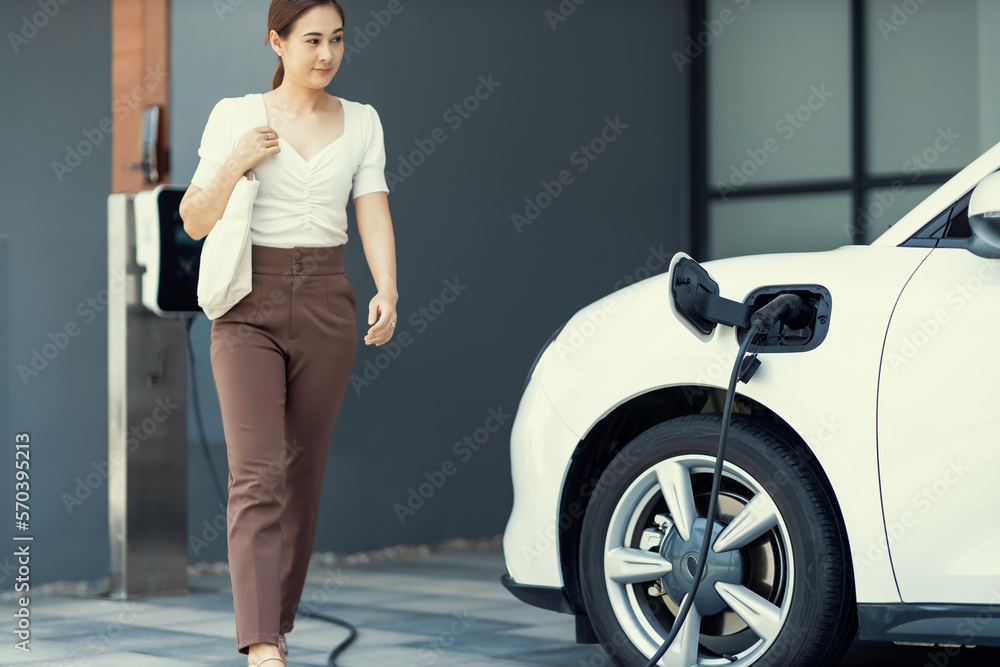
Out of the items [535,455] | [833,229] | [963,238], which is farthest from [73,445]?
[833,229]

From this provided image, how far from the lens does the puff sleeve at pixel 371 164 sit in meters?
3.74

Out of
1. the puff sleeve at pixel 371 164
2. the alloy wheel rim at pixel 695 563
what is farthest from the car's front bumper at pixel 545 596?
the puff sleeve at pixel 371 164

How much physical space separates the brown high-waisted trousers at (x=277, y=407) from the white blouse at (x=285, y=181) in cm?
5

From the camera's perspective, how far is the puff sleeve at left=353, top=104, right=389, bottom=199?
374 cm

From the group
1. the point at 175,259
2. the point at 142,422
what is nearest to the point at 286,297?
the point at 175,259

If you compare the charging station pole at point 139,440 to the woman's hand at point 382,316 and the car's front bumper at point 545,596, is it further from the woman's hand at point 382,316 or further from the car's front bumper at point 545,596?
the car's front bumper at point 545,596

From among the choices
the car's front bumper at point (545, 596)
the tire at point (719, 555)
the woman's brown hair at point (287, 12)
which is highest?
the woman's brown hair at point (287, 12)

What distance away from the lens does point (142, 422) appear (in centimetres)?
548

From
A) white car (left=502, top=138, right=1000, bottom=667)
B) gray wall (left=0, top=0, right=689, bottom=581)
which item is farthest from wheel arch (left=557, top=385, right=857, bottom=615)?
gray wall (left=0, top=0, right=689, bottom=581)

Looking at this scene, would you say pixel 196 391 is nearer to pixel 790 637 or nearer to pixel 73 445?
pixel 73 445

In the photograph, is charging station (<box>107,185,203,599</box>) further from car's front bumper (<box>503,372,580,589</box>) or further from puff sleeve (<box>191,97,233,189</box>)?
car's front bumper (<box>503,372,580,589</box>)

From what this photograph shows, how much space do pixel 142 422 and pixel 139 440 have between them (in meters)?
0.08

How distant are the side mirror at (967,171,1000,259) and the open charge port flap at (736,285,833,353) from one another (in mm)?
418

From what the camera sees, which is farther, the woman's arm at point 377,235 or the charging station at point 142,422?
the charging station at point 142,422
